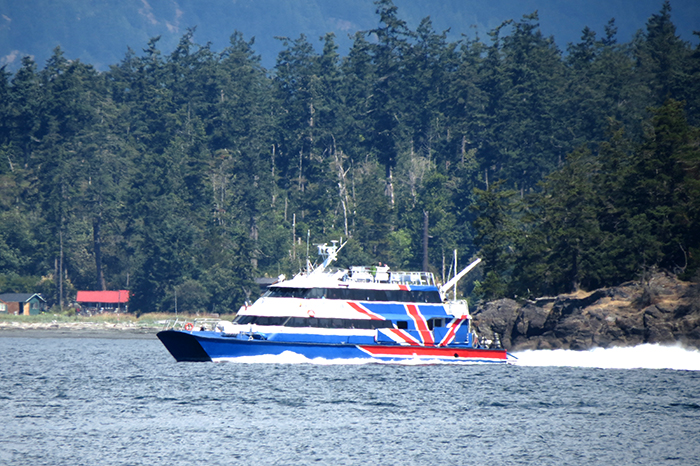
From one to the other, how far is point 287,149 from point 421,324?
7719 centimetres

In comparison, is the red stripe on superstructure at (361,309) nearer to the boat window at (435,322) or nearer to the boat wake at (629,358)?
the boat window at (435,322)

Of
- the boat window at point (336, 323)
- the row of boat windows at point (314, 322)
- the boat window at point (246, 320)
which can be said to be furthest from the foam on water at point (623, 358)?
the boat window at point (246, 320)

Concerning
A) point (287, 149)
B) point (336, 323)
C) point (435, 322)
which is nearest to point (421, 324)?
point (435, 322)

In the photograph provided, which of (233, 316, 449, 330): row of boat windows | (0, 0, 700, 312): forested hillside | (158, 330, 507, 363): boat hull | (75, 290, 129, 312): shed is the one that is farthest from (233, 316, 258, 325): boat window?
(75, 290, 129, 312): shed

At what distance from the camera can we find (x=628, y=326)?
1932 inches

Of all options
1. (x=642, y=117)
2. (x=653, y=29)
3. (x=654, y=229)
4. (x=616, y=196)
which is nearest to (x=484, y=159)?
(x=642, y=117)

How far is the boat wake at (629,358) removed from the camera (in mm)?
45844

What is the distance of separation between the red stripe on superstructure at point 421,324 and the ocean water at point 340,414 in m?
1.57

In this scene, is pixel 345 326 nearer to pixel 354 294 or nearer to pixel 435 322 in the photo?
pixel 354 294

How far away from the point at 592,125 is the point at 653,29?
79.4 feet

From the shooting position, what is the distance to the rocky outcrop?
4741 centimetres

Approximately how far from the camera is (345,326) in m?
39.8

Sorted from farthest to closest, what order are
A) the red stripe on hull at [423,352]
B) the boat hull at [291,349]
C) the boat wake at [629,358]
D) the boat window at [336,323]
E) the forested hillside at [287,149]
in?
the forested hillside at [287,149] < the boat wake at [629,358] < the red stripe on hull at [423,352] < the boat window at [336,323] < the boat hull at [291,349]

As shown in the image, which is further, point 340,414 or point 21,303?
point 21,303
